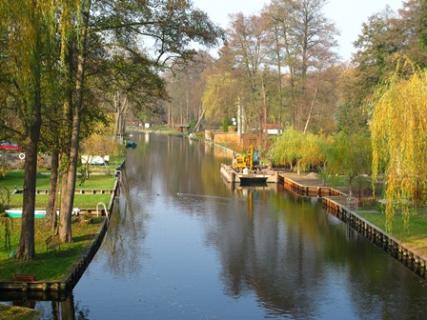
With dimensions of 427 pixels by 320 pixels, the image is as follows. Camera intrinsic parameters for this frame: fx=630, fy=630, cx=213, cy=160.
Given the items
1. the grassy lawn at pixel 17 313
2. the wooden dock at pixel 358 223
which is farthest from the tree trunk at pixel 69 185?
the wooden dock at pixel 358 223

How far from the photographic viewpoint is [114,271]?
22.9 metres

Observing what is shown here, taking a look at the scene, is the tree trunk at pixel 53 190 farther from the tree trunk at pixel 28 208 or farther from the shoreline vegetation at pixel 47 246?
the tree trunk at pixel 28 208

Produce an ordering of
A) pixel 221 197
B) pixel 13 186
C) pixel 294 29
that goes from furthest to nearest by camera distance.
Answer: pixel 294 29
pixel 221 197
pixel 13 186

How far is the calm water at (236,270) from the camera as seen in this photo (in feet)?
61.3

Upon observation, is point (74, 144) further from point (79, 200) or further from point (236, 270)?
point (79, 200)

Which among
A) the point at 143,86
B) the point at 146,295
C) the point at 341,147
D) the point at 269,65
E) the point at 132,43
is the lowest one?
the point at 146,295

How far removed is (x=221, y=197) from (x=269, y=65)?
3009 centimetres

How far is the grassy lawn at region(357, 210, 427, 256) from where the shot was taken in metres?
24.3

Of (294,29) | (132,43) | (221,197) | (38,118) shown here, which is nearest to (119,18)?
(132,43)

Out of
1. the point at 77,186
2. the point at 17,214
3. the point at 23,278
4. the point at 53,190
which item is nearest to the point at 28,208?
the point at 23,278

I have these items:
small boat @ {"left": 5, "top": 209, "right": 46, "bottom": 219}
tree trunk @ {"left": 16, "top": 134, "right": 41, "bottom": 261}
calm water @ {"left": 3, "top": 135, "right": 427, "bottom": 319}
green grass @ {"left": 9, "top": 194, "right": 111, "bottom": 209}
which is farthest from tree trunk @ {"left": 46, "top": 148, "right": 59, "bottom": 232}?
green grass @ {"left": 9, "top": 194, "right": 111, "bottom": 209}

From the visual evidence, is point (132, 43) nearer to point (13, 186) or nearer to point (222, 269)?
point (222, 269)

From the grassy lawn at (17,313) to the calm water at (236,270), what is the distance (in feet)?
4.15

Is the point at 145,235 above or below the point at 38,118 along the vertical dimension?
below
